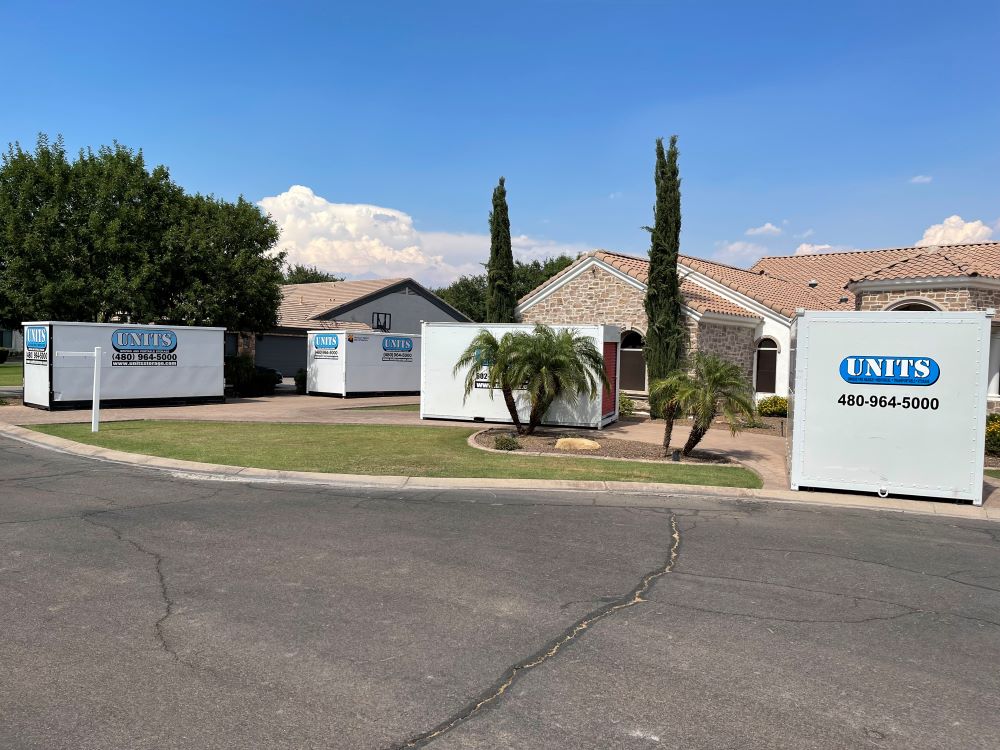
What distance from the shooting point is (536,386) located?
16266mm

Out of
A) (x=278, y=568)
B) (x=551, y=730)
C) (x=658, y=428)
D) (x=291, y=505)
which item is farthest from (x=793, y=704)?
(x=658, y=428)

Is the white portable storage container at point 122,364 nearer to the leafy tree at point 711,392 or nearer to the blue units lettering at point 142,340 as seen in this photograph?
the blue units lettering at point 142,340

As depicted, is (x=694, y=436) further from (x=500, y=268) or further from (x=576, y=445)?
(x=500, y=268)

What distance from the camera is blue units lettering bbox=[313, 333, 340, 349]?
96.2 ft

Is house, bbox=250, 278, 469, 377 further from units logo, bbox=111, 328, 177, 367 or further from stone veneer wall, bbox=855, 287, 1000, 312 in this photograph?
stone veneer wall, bbox=855, 287, 1000, 312

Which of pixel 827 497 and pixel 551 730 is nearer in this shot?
pixel 551 730

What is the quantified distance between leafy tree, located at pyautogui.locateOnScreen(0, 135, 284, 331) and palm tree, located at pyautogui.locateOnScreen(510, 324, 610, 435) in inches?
619

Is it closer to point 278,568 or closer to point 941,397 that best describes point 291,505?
point 278,568

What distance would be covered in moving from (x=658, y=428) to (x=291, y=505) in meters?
12.5

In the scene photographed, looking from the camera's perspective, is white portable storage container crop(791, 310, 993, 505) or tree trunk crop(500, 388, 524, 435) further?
tree trunk crop(500, 388, 524, 435)

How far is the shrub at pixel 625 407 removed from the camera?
2280cm

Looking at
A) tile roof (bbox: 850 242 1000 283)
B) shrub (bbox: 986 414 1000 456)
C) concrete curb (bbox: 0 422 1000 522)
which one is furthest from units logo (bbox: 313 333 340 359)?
Answer: shrub (bbox: 986 414 1000 456)

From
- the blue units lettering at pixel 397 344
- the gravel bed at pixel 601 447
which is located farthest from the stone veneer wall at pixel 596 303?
the gravel bed at pixel 601 447

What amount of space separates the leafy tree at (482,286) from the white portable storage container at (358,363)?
1260 inches
